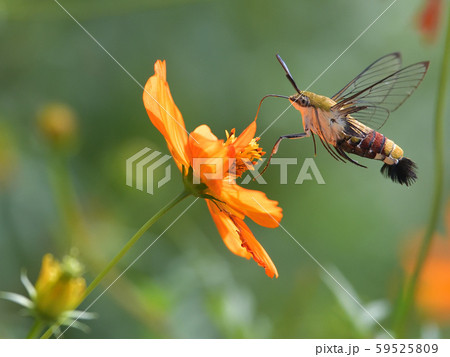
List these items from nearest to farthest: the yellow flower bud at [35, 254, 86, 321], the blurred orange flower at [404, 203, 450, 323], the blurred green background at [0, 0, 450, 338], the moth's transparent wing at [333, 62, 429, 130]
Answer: the yellow flower bud at [35, 254, 86, 321] → the moth's transparent wing at [333, 62, 429, 130] → the blurred green background at [0, 0, 450, 338] → the blurred orange flower at [404, 203, 450, 323]

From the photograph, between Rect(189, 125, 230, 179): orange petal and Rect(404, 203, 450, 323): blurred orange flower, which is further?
Rect(404, 203, 450, 323): blurred orange flower

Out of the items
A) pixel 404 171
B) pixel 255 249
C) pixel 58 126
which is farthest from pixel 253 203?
pixel 58 126

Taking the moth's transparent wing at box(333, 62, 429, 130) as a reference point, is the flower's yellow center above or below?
below

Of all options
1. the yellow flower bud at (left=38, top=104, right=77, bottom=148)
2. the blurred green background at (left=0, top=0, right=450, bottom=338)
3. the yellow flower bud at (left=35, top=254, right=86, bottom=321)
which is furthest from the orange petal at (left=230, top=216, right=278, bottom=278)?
the yellow flower bud at (left=38, top=104, right=77, bottom=148)

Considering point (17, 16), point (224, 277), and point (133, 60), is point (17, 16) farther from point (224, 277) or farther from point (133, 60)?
point (224, 277)

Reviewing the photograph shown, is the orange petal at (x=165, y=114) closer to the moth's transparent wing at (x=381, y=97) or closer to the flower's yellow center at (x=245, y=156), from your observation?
the flower's yellow center at (x=245, y=156)

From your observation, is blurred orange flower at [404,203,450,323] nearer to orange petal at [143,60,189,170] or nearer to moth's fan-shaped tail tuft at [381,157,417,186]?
moth's fan-shaped tail tuft at [381,157,417,186]

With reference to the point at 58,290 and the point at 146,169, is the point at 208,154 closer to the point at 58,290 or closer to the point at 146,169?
the point at 58,290
